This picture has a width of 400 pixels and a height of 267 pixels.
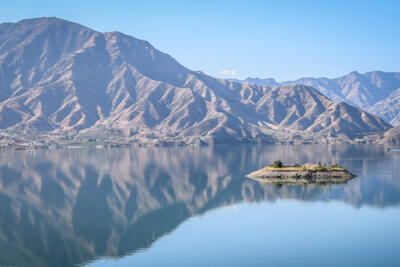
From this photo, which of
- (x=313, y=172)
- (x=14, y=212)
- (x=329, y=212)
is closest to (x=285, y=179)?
(x=313, y=172)

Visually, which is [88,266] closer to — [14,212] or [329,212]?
[14,212]

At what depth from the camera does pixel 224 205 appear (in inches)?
4008

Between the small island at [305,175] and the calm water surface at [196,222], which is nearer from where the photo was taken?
the calm water surface at [196,222]

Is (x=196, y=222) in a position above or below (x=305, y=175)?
below

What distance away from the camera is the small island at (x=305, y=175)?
128 meters

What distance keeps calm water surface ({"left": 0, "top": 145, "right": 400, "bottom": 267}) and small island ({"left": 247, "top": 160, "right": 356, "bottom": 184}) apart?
200 inches

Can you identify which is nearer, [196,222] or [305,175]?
[196,222]

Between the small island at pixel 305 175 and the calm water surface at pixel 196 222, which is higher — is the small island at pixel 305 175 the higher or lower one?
the higher one

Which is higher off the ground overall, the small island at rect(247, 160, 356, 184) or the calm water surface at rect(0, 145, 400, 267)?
the small island at rect(247, 160, 356, 184)

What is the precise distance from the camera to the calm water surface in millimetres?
62594

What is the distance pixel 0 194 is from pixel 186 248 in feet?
221

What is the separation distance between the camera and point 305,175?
12938 cm

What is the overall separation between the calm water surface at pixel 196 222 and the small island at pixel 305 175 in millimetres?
5068

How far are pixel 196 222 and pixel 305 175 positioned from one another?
54.1 meters
